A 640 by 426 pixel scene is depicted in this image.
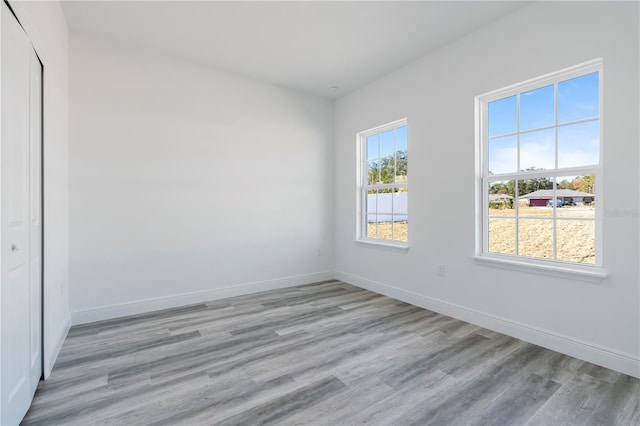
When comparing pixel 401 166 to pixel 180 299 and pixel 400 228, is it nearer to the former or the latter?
pixel 400 228

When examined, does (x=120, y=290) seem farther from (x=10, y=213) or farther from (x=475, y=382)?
(x=475, y=382)

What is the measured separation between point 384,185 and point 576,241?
2.24m

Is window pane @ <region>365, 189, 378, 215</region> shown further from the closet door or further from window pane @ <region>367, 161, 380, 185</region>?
the closet door

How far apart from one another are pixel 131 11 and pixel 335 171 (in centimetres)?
321

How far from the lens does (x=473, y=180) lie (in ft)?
10.1

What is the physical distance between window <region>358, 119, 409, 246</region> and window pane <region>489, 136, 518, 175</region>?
1046 mm

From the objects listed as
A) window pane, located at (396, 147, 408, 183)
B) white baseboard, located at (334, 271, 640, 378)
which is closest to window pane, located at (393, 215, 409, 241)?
window pane, located at (396, 147, 408, 183)

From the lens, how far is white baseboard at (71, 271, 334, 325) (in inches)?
123

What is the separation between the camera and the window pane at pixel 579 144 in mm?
2373

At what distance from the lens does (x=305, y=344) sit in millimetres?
2633

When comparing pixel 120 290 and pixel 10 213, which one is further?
pixel 120 290

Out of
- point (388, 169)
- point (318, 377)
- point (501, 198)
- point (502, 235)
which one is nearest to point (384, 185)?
point (388, 169)

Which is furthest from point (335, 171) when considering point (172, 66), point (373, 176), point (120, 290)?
point (120, 290)

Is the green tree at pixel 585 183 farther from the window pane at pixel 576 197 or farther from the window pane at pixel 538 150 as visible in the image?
the window pane at pixel 538 150
